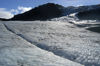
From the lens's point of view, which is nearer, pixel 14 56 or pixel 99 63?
pixel 99 63

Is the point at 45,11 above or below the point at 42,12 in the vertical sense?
above

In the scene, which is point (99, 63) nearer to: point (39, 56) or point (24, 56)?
point (39, 56)

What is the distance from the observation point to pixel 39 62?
10.5ft

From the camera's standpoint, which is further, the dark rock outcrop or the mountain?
the dark rock outcrop

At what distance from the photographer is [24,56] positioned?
352cm

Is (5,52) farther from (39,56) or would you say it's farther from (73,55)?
(73,55)

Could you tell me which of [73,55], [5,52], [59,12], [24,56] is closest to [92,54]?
[73,55]

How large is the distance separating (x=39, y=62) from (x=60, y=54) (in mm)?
823

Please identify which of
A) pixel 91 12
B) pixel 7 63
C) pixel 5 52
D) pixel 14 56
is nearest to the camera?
pixel 7 63

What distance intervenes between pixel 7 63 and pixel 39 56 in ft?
2.47

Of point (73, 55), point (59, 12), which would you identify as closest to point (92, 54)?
point (73, 55)

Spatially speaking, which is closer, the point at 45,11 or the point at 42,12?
the point at 42,12

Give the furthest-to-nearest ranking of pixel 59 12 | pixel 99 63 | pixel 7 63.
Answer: pixel 59 12
pixel 99 63
pixel 7 63

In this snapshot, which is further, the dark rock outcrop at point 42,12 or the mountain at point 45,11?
the dark rock outcrop at point 42,12
